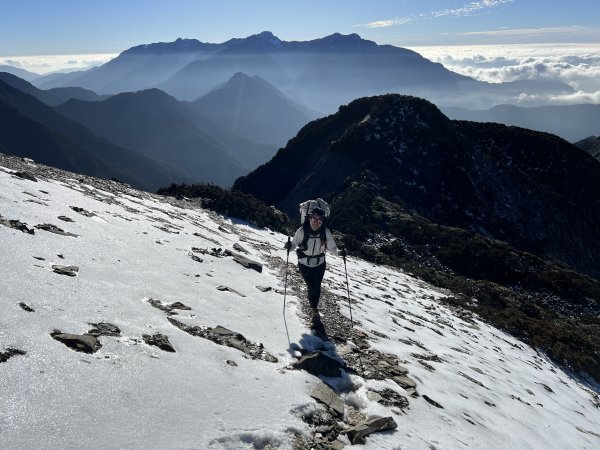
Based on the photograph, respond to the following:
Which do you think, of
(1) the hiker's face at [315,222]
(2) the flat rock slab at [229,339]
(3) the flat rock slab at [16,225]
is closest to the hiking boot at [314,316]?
(1) the hiker's face at [315,222]

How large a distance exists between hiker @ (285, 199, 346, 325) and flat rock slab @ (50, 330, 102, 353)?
636cm

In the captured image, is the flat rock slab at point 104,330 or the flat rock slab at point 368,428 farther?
the flat rock slab at point 104,330

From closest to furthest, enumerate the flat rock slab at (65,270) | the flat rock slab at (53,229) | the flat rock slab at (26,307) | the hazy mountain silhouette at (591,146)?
the flat rock slab at (26,307) → the flat rock slab at (65,270) → the flat rock slab at (53,229) → the hazy mountain silhouette at (591,146)

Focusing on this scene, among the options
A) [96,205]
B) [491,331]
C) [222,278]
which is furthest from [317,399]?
[491,331]

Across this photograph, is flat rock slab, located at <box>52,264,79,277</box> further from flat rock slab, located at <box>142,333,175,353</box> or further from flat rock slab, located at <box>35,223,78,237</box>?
flat rock slab, located at <box>142,333,175,353</box>

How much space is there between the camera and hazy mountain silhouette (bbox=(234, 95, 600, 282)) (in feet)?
178

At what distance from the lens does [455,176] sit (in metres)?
57.6

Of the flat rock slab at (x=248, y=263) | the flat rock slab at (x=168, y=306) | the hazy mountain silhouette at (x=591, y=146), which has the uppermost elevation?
the hazy mountain silhouette at (x=591, y=146)

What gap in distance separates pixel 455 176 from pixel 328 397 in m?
54.7

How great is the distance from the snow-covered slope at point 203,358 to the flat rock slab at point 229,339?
0.28 feet

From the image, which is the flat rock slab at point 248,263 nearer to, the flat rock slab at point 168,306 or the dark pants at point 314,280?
the dark pants at point 314,280

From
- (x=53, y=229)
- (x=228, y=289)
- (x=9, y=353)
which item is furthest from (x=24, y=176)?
(x=9, y=353)

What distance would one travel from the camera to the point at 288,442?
6.15 m

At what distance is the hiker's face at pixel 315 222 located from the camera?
1230 centimetres
